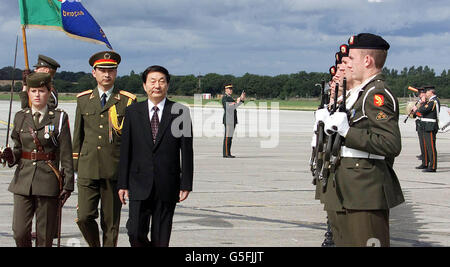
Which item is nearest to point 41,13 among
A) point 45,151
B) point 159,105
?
point 45,151

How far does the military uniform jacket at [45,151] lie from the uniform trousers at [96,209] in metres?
0.40

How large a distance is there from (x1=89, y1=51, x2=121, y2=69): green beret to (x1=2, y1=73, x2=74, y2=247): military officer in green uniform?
0.68 metres

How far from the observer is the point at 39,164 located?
6445 mm

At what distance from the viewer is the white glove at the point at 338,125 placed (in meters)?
4.86

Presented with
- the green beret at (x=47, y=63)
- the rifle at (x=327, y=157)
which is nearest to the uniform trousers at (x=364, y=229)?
the rifle at (x=327, y=157)

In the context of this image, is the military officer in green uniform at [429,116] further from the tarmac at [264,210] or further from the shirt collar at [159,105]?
the shirt collar at [159,105]

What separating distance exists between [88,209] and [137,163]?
1.06 metres

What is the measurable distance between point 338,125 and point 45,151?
2899 mm

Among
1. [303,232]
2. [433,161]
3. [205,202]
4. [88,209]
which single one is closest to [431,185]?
[433,161]

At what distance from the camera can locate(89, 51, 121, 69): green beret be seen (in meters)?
6.96

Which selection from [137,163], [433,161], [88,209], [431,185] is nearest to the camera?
[137,163]

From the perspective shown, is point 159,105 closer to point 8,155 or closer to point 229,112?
point 8,155
